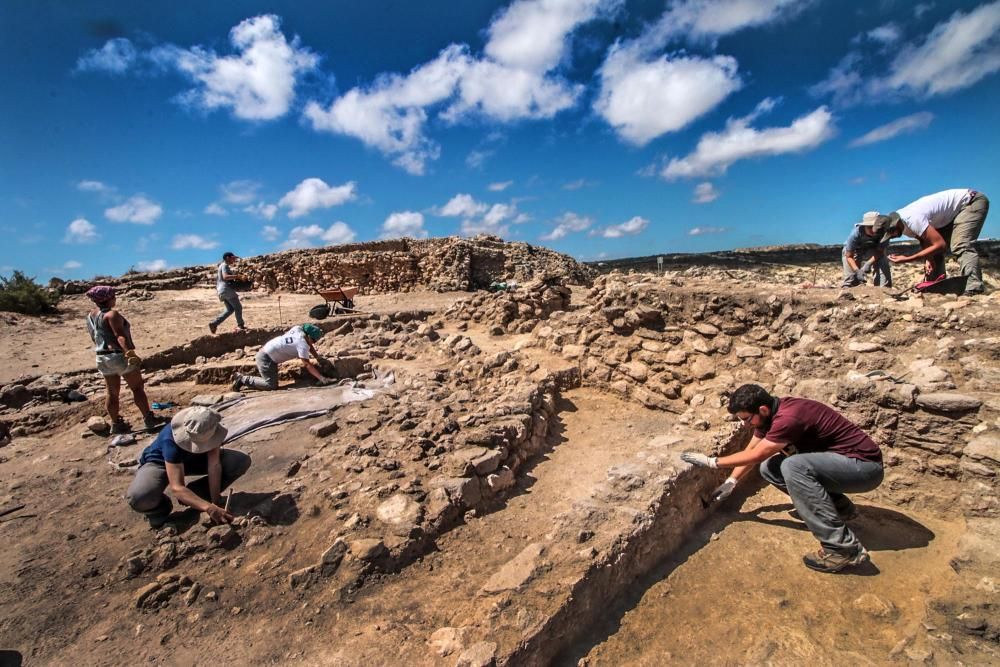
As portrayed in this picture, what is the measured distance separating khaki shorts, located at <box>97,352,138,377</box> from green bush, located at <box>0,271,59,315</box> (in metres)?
10.6

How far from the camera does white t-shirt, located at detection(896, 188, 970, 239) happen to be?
4.71 metres

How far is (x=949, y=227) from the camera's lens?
486cm

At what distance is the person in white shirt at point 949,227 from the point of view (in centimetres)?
468

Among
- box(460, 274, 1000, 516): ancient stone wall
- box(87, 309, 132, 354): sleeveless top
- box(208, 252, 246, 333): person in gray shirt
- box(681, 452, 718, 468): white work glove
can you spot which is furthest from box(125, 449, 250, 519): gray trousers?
box(208, 252, 246, 333): person in gray shirt

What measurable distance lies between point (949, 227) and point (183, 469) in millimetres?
7488

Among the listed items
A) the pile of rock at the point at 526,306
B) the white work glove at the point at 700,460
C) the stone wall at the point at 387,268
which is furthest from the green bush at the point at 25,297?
the white work glove at the point at 700,460

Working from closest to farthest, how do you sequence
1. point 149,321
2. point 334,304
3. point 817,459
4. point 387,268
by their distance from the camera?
1. point 817,459
2. point 149,321
3. point 334,304
4. point 387,268

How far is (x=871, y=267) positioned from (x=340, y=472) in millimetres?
6929

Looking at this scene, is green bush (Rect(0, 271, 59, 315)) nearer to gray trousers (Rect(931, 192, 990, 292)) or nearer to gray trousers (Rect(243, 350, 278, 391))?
gray trousers (Rect(243, 350, 278, 391))

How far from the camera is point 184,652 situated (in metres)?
2.37

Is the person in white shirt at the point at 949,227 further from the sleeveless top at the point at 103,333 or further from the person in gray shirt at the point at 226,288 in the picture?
the person in gray shirt at the point at 226,288

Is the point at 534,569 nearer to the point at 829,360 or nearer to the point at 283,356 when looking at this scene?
the point at 829,360

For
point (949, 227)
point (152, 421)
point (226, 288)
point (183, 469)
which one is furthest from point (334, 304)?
point (949, 227)

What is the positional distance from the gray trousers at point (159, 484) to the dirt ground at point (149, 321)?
5.63 metres
